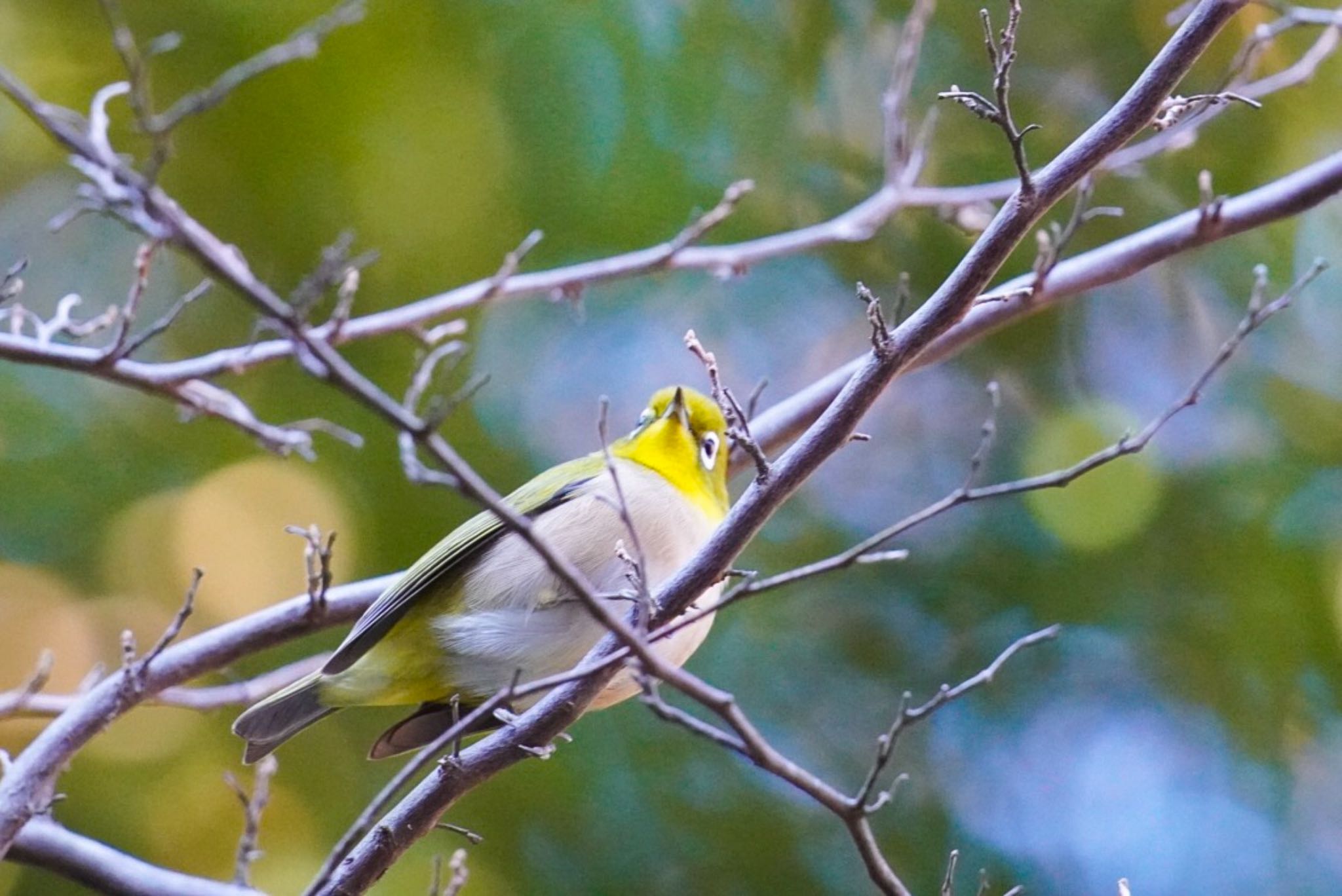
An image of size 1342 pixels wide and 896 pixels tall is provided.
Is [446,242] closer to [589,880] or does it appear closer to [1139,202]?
[589,880]

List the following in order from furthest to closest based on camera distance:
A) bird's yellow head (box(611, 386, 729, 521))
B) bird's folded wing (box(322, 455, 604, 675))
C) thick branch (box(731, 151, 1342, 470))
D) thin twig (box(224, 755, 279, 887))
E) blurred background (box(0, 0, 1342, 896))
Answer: blurred background (box(0, 0, 1342, 896))
bird's yellow head (box(611, 386, 729, 521))
thick branch (box(731, 151, 1342, 470))
bird's folded wing (box(322, 455, 604, 675))
thin twig (box(224, 755, 279, 887))

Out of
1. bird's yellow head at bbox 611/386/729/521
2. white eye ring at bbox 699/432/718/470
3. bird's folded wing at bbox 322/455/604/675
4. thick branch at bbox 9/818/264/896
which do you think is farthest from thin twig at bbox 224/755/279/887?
white eye ring at bbox 699/432/718/470

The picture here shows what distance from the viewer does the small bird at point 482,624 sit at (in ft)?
9.00

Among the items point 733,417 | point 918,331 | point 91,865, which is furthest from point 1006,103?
point 91,865

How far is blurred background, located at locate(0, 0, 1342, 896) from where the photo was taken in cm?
439

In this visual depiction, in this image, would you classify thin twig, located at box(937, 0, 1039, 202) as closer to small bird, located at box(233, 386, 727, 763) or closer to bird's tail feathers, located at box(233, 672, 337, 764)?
small bird, located at box(233, 386, 727, 763)

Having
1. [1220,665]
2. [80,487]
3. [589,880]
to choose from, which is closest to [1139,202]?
[1220,665]

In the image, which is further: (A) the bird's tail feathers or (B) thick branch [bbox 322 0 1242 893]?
(A) the bird's tail feathers

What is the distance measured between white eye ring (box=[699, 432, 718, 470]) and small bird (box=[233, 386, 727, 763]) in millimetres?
190

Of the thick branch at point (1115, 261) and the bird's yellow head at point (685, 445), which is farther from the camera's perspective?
the bird's yellow head at point (685, 445)

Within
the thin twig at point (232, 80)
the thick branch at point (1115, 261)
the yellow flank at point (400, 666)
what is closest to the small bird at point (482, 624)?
the yellow flank at point (400, 666)

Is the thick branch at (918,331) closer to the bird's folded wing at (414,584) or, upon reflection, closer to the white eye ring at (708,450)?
the bird's folded wing at (414,584)

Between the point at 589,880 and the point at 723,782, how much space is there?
572mm

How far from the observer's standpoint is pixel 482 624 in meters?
2.77
